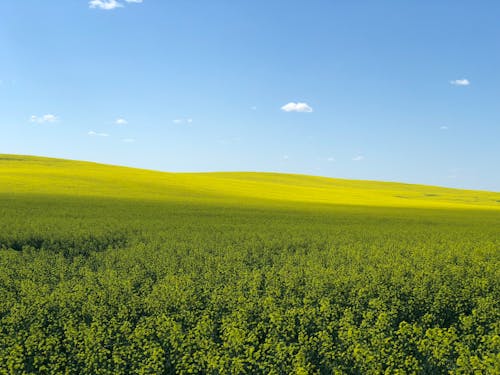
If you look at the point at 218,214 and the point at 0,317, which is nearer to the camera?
the point at 0,317

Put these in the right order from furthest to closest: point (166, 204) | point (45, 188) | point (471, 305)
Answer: point (45, 188), point (166, 204), point (471, 305)

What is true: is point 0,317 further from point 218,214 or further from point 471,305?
point 218,214

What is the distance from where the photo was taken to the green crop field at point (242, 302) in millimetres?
8586

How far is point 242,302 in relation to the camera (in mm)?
11641

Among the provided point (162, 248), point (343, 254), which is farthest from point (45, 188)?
point (343, 254)

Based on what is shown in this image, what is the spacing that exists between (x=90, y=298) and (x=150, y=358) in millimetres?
4214

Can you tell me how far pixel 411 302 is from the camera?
1251 centimetres

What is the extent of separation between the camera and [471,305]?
1309cm

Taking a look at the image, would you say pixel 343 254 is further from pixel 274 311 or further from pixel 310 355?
pixel 310 355

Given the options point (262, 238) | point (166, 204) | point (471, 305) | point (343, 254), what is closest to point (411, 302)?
point (471, 305)

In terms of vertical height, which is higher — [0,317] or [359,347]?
[359,347]

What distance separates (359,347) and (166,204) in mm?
39669

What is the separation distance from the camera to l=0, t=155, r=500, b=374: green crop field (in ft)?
28.2

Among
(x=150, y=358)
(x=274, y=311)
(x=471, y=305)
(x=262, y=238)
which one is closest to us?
(x=150, y=358)
